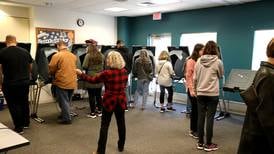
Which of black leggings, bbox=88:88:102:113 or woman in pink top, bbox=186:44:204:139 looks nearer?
woman in pink top, bbox=186:44:204:139

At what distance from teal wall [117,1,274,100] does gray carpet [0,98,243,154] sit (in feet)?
4.82

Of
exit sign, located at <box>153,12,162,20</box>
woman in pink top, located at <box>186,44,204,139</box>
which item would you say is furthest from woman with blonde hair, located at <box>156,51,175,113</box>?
exit sign, located at <box>153,12,162,20</box>

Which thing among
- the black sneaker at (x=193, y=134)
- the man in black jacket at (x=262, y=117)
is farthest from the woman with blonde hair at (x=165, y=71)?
the man in black jacket at (x=262, y=117)

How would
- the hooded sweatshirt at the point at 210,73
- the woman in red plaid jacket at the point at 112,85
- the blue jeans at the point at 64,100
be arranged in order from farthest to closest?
the blue jeans at the point at 64,100 → the hooded sweatshirt at the point at 210,73 → the woman in red plaid jacket at the point at 112,85

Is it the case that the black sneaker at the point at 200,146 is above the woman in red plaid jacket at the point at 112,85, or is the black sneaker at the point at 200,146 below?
below

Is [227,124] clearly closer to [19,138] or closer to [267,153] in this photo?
[267,153]

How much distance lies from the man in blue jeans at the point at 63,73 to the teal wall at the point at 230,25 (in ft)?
11.5

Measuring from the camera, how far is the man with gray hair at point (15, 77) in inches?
153

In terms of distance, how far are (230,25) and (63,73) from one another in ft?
13.0

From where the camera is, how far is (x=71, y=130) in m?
4.35

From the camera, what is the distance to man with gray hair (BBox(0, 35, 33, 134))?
3879mm

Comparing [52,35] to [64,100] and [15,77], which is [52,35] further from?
[15,77]

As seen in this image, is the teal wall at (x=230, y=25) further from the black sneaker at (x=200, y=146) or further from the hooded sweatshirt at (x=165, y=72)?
A: the black sneaker at (x=200, y=146)

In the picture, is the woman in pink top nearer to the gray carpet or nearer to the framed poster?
the gray carpet
